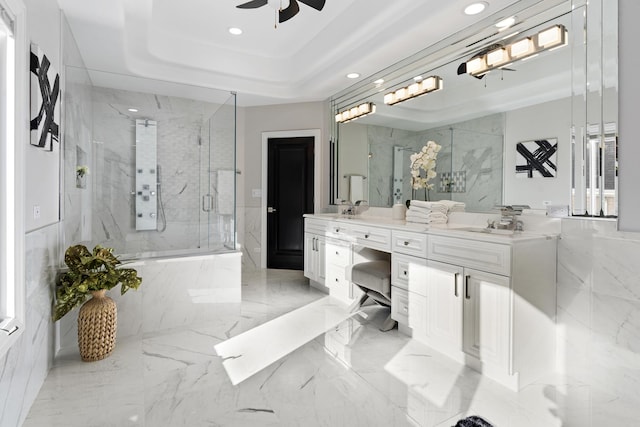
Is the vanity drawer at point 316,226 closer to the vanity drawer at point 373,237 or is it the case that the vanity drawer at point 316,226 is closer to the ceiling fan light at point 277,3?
the vanity drawer at point 373,237

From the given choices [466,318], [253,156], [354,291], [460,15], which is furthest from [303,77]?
[466,318]

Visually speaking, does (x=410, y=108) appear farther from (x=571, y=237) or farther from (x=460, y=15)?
(x=571, y=237)

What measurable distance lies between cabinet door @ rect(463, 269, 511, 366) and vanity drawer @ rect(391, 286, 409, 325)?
1.79ft

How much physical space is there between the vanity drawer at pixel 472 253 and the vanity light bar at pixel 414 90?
54.3 inches

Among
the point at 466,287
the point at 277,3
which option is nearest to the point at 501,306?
the point at 466,287

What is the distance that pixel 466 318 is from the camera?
92.8 inches

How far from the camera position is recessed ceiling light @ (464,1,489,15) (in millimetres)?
2498

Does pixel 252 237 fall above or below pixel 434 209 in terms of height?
below

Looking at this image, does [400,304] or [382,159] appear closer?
[400,304]

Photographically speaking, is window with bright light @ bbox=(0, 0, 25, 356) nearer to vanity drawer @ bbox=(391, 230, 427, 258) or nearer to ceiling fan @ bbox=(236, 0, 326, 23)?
ceiling fan @ bbox=(236, 0, 326, 23)

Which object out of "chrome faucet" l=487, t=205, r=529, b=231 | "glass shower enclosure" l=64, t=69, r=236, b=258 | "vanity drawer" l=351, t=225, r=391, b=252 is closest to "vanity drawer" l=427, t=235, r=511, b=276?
"chrome faucet" l=487, t=205, r=529, b=231

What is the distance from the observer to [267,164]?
5.39 m

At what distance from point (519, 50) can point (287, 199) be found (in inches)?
137

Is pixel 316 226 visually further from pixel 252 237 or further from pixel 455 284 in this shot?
pixel 455 284
